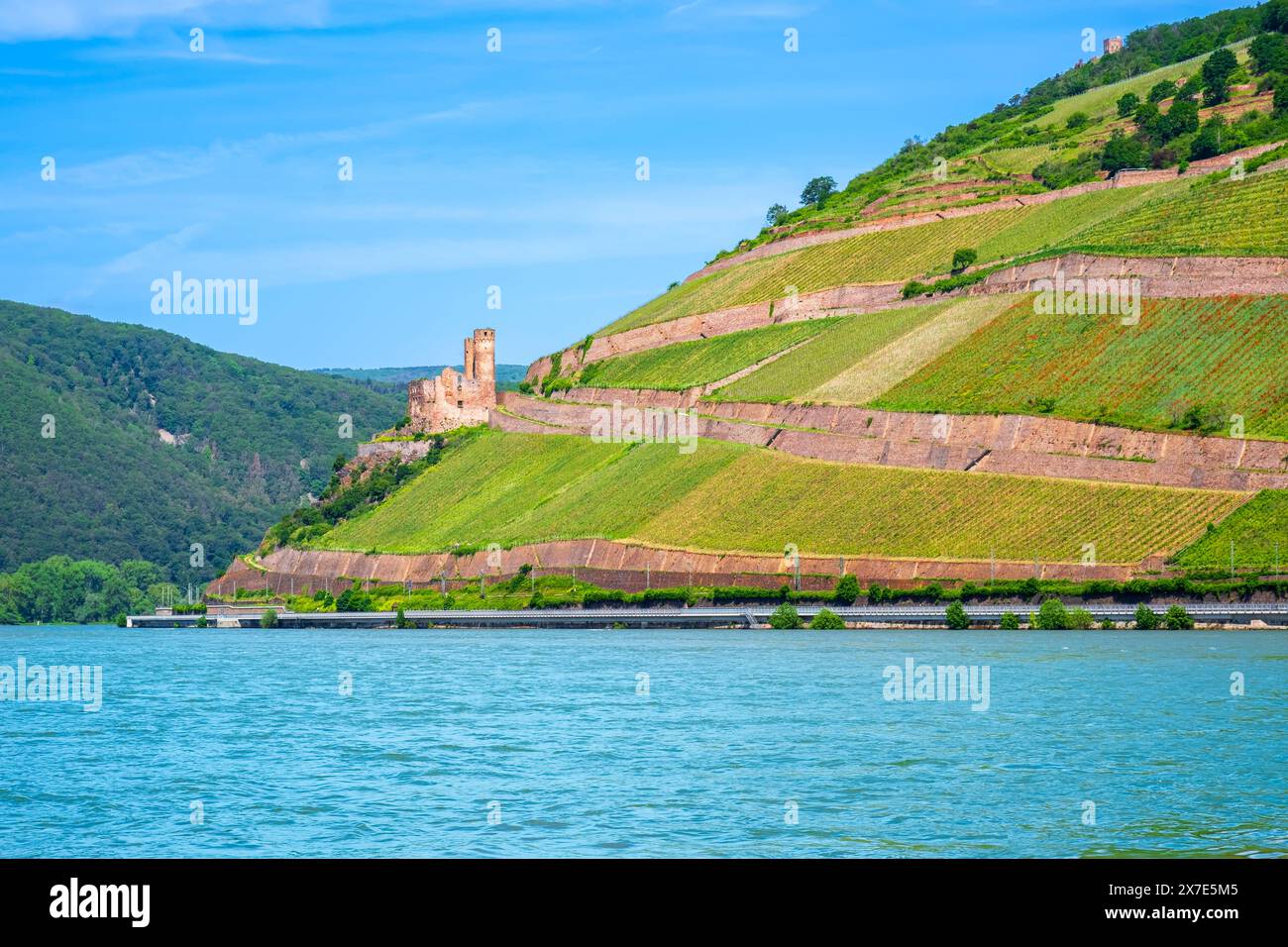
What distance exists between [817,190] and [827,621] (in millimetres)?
110710

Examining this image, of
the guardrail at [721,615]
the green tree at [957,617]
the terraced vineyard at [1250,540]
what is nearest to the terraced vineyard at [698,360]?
the guardrail at [721,615]

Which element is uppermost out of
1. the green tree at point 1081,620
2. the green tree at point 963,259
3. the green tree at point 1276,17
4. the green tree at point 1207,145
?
the green tree at point 1276,17

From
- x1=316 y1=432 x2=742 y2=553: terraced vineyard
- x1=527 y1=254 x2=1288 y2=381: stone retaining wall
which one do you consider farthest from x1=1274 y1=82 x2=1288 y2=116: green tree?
x1=316 y1=432 x2=742 y2=553: terraced vineyard

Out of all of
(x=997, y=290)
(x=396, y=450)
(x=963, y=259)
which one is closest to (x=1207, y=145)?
(x=963, y=259)

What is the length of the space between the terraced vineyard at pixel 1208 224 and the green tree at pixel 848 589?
31.2 meters

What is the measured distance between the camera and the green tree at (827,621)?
252 feet

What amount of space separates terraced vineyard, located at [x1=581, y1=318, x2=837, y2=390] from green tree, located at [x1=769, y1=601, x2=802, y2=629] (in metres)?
45.2

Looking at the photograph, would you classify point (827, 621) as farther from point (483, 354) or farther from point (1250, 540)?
point (483, 354)

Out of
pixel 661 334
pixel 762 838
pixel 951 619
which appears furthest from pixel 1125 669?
pixel 661 334

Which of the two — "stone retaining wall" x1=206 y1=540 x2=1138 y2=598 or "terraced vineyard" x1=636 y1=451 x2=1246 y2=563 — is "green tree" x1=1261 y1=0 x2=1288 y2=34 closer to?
"terraced vineyard" x1=636 y1=451 x2=1246 y2=563

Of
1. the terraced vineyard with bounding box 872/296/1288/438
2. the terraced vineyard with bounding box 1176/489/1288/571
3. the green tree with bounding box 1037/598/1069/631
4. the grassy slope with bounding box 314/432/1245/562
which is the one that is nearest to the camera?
the terraced vineyard with bounding box 1176/489/1288/571

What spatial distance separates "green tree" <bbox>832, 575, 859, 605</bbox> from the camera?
3113 inches

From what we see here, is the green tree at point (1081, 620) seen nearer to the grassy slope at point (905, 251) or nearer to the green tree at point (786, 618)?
the green tree at point (786, 618)
